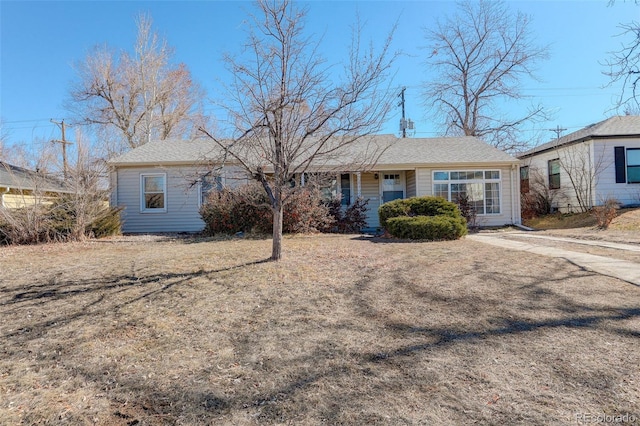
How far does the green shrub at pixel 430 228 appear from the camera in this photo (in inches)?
374

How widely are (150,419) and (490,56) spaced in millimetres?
28109

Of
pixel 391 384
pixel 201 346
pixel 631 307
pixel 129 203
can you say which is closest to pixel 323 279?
pixel 201 346

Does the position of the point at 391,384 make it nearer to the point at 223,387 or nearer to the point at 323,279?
the point at 223,387

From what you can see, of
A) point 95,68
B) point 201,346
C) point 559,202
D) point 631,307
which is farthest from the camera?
point 95,68

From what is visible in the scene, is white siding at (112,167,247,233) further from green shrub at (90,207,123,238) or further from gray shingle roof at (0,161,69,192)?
gray shingle roof at (0,161,69,192)

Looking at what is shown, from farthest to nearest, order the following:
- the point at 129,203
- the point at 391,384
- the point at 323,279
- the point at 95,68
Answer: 1. the point at 95,68
2. the point at 129,203
3. the point at 323,279
4. the point at 391,384

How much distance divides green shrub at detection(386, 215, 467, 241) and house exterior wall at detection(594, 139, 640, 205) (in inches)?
368

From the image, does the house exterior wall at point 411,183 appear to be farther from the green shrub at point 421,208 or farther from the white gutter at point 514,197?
the white gutter at point 514,197

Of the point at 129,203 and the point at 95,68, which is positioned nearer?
the point at 129,203

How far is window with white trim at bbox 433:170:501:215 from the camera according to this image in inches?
553

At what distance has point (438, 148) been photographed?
15484 mm

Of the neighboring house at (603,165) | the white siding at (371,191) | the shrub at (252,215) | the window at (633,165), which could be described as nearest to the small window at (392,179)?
the white siding at (371,191)

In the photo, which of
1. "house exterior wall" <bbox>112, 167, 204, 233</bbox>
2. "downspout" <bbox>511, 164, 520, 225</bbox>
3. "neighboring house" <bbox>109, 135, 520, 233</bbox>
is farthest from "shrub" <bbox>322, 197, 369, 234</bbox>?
"downspout" <bbox>511, 164, 520, 225</bbox>

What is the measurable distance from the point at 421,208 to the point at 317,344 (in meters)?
8.25
